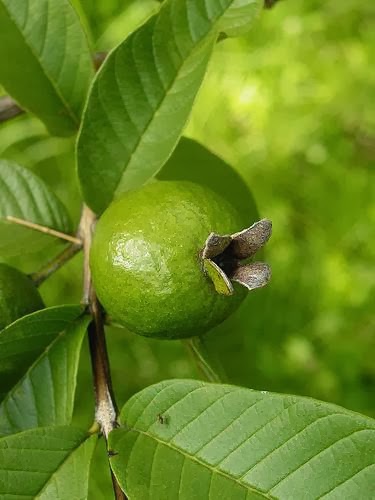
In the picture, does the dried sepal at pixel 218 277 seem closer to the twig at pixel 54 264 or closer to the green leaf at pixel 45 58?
the twig at pixel 54 264

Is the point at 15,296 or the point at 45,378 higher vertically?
the point at 15,296

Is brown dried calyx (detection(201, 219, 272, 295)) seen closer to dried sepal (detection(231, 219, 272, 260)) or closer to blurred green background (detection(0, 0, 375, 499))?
dried sepal (detection(231, 219, 272, 260))

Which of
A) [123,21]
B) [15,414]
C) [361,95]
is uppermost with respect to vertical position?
[15,414]

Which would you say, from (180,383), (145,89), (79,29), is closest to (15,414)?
(180,383)

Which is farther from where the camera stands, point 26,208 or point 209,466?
point 26,208

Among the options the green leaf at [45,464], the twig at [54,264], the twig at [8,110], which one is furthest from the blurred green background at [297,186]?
the green leaf at [45,464]

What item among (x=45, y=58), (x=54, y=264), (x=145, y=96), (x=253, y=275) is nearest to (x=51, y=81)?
(x=45, y=58)

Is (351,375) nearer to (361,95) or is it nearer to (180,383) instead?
(361,95)

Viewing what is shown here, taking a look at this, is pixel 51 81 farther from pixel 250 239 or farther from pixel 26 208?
pixel 250 239

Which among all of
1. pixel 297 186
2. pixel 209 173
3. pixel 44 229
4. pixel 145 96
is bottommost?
pixel 297 186
